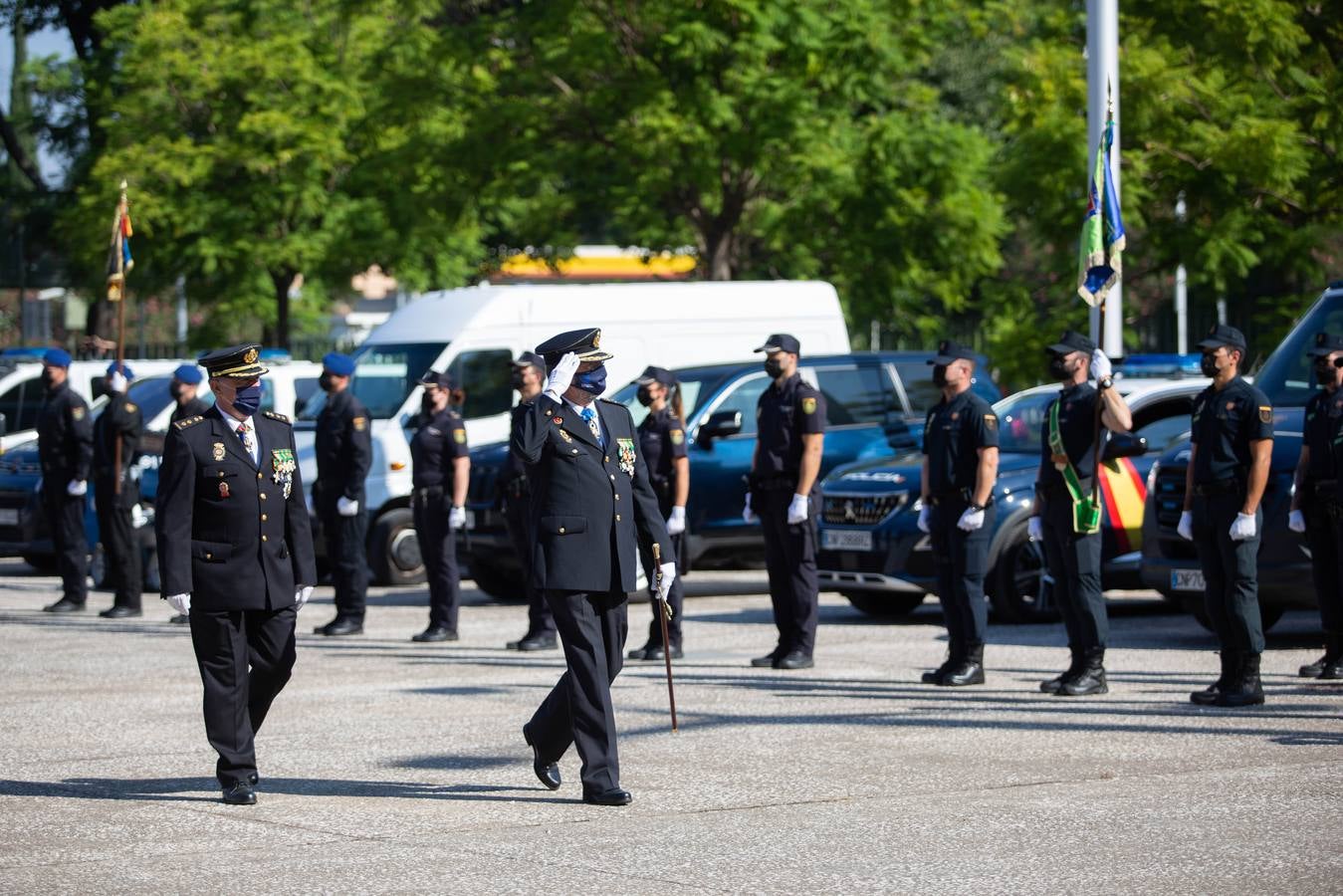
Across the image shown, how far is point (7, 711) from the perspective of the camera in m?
10.7

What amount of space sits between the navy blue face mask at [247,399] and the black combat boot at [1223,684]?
15.8 ft

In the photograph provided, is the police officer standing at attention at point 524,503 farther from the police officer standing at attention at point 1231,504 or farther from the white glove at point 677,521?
the police officer standing at attention at point 1231,504

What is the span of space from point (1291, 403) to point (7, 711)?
296 inches

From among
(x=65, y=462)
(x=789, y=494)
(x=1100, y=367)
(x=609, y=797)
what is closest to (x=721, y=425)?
(x=789, y=494)

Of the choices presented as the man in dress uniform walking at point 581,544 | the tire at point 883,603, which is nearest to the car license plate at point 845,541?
the tire at point 883,603

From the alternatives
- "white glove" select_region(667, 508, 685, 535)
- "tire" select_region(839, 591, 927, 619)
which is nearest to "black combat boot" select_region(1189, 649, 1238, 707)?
"white glove" select_region(667, 508, 685, 535)

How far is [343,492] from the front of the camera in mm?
14656

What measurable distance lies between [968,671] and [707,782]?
322 centimetres

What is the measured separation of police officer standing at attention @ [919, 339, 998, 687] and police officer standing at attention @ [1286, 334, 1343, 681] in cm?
158

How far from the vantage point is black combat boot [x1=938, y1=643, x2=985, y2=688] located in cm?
1123

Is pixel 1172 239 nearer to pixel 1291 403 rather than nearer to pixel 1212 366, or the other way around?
pixel 1291 403

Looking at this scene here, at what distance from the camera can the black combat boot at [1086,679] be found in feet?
35.1

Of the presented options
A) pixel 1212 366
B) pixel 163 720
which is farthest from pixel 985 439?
pixel 163 720

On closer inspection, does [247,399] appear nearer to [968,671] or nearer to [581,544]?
[581,544]
